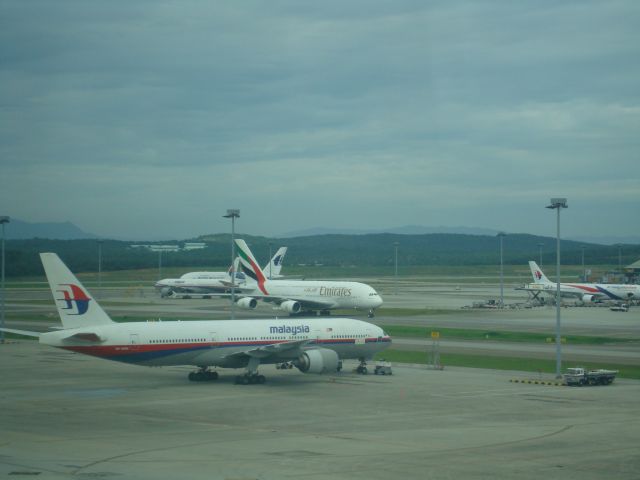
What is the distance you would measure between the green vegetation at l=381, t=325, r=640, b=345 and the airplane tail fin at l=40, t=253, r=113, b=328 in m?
40.8

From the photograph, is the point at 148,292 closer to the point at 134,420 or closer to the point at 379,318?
the point at 379,318

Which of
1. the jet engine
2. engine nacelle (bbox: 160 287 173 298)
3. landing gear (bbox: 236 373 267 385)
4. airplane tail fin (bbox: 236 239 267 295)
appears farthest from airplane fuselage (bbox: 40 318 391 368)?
engine nacelle (bbox: 160 287 173 298)

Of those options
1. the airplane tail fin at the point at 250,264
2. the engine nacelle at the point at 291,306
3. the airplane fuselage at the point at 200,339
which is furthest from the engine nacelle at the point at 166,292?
the airplane fuselage at the point at 200,339

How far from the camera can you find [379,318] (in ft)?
355

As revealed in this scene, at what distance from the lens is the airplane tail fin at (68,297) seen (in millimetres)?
52750

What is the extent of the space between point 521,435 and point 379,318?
7134 cm

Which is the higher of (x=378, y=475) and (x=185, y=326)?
(x=185, y=326)

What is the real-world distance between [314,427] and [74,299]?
20412mm

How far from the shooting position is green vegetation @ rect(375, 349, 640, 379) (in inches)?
→ 2461

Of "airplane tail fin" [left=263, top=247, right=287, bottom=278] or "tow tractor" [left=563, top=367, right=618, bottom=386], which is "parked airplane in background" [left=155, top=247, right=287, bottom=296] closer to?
"airplane tail fin" [left=263, top=247, right=287, bottom=278]

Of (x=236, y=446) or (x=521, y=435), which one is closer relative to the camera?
(x=236, y=446)

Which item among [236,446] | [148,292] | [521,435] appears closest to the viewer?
[236,446]

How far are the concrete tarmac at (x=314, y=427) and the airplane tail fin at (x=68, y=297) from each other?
13.0 feet

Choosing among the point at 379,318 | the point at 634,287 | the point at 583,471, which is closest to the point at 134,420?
the point at 583,471
